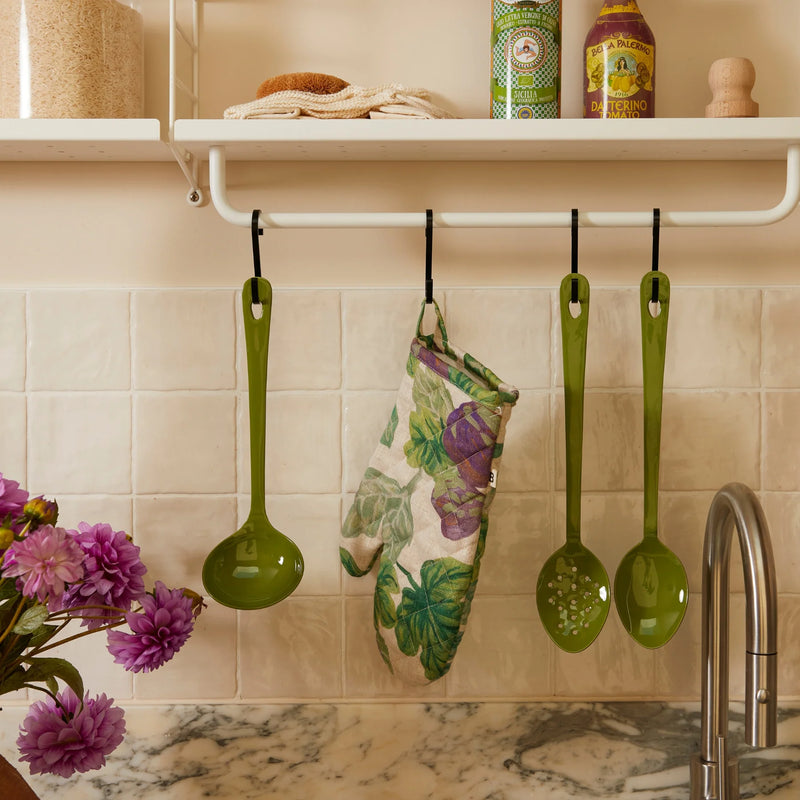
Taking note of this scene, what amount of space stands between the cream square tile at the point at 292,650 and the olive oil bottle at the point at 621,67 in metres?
0.66

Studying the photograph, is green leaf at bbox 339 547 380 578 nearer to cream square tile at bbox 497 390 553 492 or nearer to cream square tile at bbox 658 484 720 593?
cream square tile at bbox 497 390 553 492

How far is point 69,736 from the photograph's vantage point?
755 millimetres

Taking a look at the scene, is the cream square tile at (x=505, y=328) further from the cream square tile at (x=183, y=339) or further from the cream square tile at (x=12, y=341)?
the cream square tile at (x=12, y=341)

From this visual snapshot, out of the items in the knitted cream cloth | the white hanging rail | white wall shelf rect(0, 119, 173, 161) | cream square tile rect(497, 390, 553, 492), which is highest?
the knitted cream cloth

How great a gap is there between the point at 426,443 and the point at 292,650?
33 cm

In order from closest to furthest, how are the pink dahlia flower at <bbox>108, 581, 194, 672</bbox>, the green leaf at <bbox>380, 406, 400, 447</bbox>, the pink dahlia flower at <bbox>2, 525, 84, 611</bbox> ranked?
the pink dahlia flower at <bbox>2, 525, 84, 611</bbox> < the pink dahlia flower at <bbox>108, 581, 194, 672</bbox> < the green leaf at <bbox>380, 406, 400, 447</bbox>

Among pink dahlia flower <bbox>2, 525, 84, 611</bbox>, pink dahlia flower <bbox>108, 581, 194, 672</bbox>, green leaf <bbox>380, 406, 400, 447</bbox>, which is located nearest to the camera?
pink dahlia flower <bbox>2, 525, 84, 611</bbox>

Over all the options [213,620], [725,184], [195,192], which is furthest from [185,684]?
[725,184]

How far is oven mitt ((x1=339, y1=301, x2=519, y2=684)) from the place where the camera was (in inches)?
31.4

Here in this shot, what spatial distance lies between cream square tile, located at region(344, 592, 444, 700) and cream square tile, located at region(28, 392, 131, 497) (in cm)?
32

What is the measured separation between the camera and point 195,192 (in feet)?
3.10

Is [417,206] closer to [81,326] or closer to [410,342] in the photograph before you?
[410,342]

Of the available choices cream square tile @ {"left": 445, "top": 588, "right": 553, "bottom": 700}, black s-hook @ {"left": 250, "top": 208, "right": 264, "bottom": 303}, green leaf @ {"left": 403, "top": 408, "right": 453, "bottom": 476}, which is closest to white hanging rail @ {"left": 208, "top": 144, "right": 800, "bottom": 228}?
black s-hook @ {"left": 250, "top": 208, "right": 264, "bottom": 303}

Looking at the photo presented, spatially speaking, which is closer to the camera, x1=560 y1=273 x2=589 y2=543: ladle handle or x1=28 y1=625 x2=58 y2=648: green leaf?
x1=28 y1=625 x2=58 y2=648: green leaf
